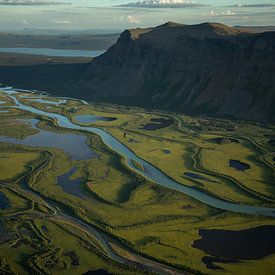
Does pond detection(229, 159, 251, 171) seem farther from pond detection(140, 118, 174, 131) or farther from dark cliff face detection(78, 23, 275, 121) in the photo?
dark cliff face detection(78, 23, 275, 121)

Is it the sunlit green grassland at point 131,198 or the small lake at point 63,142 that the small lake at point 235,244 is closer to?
the sunlit green grassland at point 131,198

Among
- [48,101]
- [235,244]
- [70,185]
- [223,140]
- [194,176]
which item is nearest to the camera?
[235,244]

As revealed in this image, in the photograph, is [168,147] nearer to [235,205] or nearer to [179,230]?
[235,205]

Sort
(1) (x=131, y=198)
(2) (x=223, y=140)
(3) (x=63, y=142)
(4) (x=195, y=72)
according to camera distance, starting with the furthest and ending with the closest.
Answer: (4) (x=195, y=72)
(3) (x=63, y=142)
(2) (x=223, y=140)
(1) (x=131, y=198)

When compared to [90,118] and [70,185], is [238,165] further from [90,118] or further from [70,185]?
[90,118]

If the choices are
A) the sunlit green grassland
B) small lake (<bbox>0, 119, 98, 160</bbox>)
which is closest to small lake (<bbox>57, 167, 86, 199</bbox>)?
the sunlit green grassland

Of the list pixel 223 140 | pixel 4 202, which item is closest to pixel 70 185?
pixel 4 202
